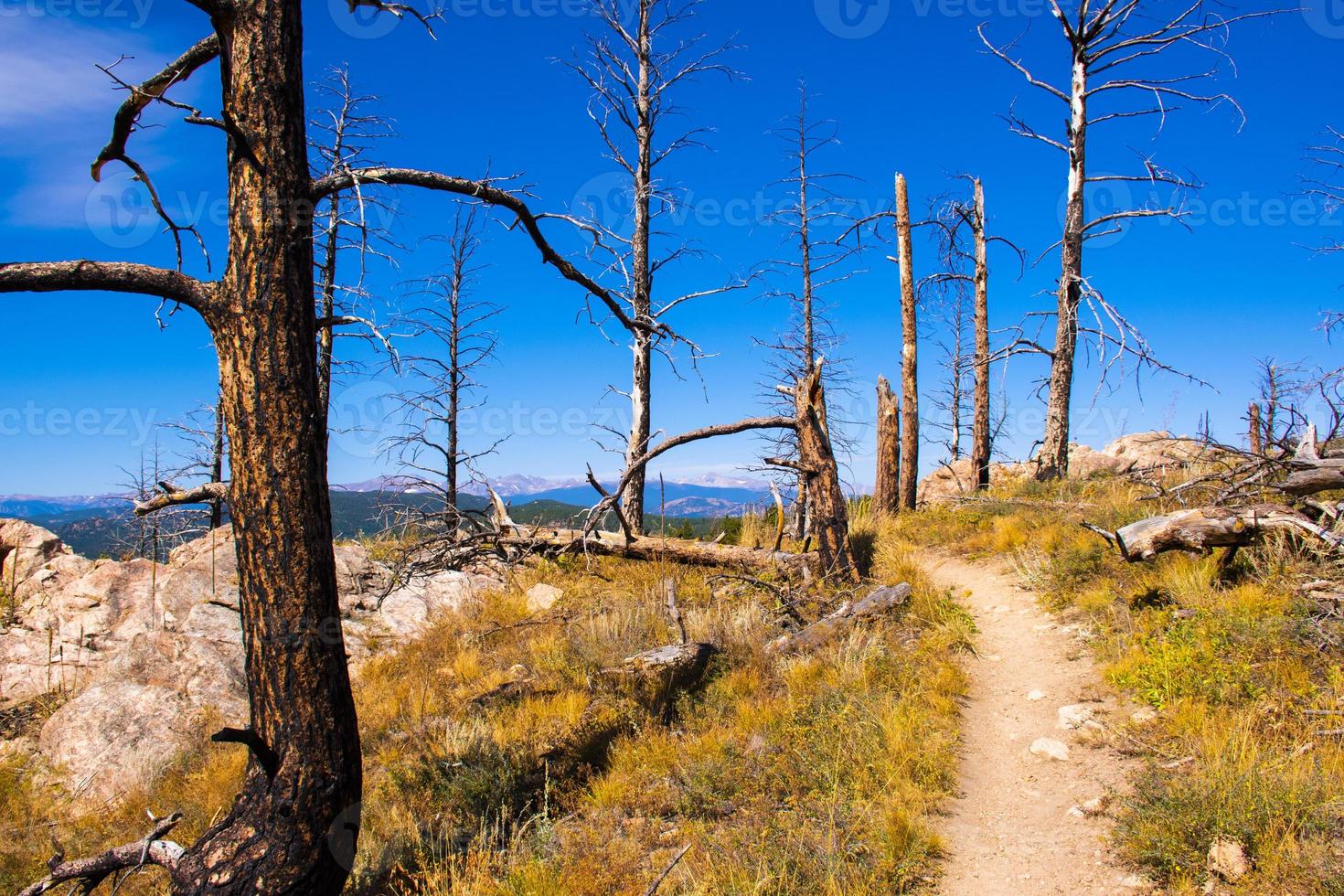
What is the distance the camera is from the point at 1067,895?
3707mm

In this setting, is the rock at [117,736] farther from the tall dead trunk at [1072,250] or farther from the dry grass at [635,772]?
the tall dead trunk at [1072,250]

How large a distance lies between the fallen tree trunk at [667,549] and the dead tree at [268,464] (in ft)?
20.3

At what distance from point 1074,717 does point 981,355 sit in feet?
49.5

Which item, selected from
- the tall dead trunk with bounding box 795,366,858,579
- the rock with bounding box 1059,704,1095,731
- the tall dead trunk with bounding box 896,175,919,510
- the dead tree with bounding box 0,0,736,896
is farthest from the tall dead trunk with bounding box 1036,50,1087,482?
the dead tree with bounding box 0,0,736,896

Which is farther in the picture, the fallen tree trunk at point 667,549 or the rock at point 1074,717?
the fallen tree trunk at point 667,549

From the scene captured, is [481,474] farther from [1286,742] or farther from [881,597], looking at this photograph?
[1286,742]

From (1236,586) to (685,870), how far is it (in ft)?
18.9

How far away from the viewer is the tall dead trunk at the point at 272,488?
11.5ft

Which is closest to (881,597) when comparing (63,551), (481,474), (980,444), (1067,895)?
(1067,895)

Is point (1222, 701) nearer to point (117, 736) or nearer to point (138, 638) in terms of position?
point (117, 736)

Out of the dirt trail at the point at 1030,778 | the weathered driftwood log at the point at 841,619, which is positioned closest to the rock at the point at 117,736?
the weathered driftwood log at the point at 841,619

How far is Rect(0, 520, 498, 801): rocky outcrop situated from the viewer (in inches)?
293

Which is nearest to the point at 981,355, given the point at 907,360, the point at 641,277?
the point at 907,360

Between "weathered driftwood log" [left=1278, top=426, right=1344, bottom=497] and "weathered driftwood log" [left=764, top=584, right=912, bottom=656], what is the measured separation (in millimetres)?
3904
